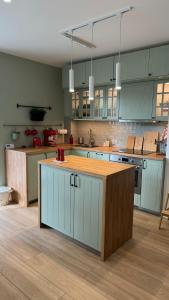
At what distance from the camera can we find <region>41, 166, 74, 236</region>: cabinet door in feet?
8.48

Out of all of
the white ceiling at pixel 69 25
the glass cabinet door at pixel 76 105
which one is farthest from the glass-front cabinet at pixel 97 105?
the white ceiling at pixel 69 25

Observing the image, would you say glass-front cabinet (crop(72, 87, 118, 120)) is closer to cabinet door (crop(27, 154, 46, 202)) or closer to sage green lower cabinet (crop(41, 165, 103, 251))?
cabinet door (crop(27, 154, 46, 202))

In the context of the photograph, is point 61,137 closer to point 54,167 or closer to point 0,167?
point 0,167

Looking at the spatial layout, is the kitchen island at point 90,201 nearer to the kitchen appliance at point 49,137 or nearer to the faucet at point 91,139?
the kitchen appliance at point 49,137

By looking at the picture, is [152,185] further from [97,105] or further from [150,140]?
[97,105]

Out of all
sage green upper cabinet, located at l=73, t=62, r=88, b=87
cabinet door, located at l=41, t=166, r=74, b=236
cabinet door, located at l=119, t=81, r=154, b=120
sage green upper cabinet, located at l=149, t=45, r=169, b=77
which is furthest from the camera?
sage green upper cabinet, located at l=73, t=62, r=88, b=87

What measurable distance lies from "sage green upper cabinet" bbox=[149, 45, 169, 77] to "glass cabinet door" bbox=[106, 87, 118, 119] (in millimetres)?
829

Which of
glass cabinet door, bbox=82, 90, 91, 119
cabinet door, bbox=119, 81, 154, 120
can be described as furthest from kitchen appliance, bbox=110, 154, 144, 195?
glass cabinet door, bbox=82, 90, 91, 119

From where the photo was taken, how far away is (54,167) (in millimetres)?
2682

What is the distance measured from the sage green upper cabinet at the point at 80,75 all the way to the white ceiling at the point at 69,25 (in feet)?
1.33

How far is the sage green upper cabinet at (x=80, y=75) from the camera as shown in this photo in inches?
169

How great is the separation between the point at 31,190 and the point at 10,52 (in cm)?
249

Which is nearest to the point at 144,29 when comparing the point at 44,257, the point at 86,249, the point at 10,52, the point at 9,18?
the point at 9,18

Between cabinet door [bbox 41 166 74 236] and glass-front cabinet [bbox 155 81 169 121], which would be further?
glass-front cabinet [bbox 155 81 169 121]
